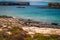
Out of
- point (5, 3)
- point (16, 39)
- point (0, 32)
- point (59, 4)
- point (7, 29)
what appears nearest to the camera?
Result: point (16, 39)

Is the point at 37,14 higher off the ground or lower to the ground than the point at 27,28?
lower

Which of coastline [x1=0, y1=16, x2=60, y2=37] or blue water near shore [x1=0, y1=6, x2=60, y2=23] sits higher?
coastline [x1=0, y1=16, x2=60, y2=37]

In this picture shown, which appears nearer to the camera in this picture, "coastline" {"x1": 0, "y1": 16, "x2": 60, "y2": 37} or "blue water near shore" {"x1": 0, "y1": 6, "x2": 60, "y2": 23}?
"coastline" {"x1": 0, "y1": 16, "x2": 60, "y2": 37}

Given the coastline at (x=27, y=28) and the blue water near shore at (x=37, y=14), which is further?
the blue water near shore at (x=37, y=14)

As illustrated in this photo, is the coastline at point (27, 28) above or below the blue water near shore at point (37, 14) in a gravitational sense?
above

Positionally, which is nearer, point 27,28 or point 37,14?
point 27,28

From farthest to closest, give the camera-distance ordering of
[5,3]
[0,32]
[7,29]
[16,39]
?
[5,3] < [7,29] < [0,32] < [16,39]

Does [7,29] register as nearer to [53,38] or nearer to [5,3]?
[53,38]

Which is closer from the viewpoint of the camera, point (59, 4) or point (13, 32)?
point (13, 32)

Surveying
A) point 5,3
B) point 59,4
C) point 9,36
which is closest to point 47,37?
point 9,36

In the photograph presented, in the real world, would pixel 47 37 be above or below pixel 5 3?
above
